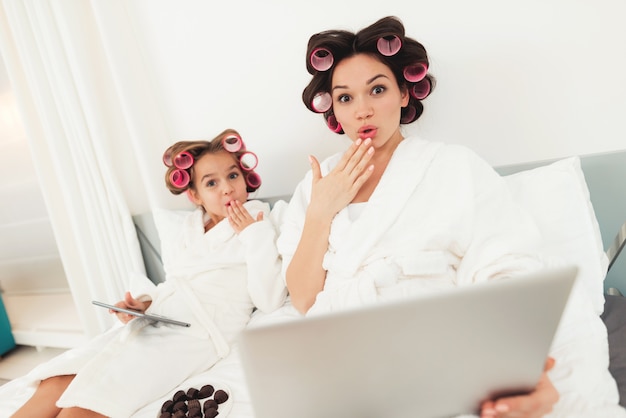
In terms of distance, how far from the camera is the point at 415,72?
109 centimetres

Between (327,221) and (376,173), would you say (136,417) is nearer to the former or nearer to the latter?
(327,221)

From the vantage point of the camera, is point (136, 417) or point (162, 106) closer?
point (136, 417)

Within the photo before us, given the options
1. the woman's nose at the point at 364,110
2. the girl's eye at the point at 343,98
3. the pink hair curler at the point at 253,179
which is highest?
the girl's eye at the point at 343,98

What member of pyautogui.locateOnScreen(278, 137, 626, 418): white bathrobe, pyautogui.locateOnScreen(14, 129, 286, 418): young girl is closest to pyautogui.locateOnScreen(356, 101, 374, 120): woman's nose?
pyautogui.locateOnScreen(278, 137, 626, 418): white bathrobe

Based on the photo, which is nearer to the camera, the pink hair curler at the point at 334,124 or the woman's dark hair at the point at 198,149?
the pink hair curler at the point at 334,124

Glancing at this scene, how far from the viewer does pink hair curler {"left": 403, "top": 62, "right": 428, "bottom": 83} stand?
3.55 ft

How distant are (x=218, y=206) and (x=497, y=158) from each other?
3.28ft

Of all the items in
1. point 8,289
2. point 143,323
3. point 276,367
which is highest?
point 276,367

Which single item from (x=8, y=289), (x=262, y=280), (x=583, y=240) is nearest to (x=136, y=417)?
(x=262, y=280)

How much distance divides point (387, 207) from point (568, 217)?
1.63 ft

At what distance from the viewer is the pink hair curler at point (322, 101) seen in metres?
1.19

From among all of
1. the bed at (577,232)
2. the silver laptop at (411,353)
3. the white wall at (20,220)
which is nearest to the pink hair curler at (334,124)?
the bed at (577,232)

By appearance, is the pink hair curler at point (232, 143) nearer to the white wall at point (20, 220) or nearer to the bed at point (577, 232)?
the bed at point (577, 232)

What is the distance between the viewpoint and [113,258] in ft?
6.18
